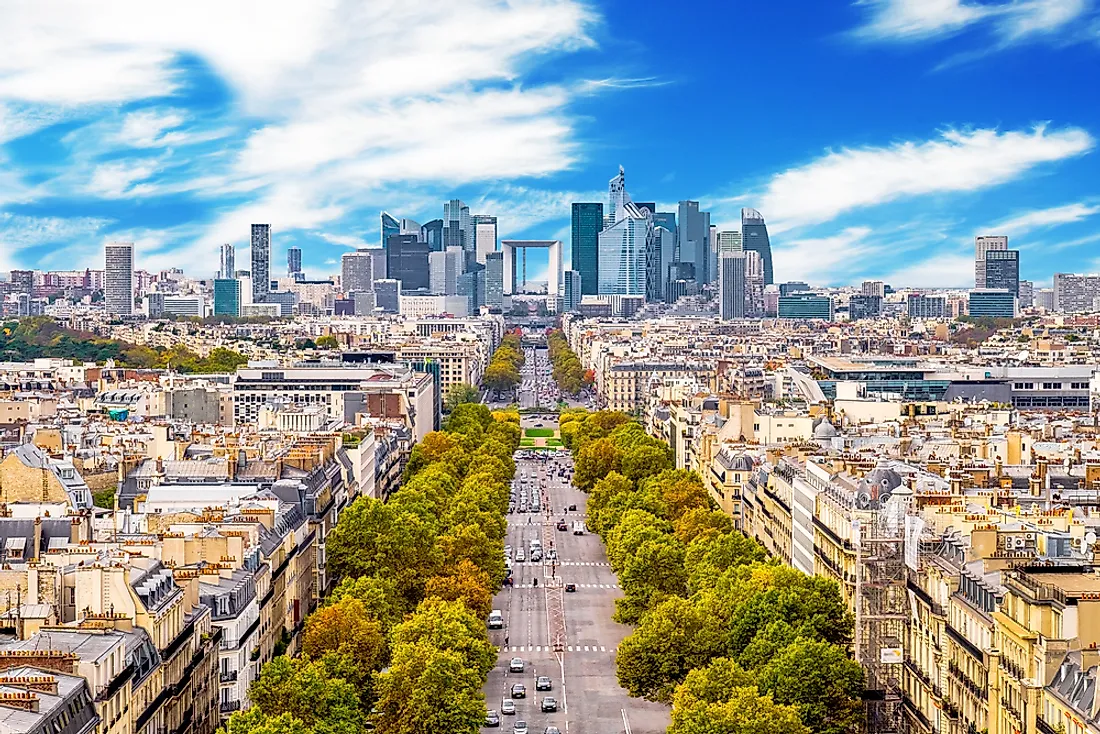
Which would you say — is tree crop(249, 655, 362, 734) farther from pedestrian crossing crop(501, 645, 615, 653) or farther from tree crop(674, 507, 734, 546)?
tree crop(674, 507, 734, 546)

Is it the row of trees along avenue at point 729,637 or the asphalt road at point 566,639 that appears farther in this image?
the asphalt road at point 566,639

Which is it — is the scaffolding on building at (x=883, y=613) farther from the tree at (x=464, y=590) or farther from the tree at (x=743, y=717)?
the tree at (x=464, y=590)

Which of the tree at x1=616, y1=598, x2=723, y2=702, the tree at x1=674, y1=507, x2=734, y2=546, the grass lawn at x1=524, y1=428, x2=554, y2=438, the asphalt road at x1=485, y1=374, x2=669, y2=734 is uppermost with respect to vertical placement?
the tree at x1=674, y1=507, x2=734, y2=546

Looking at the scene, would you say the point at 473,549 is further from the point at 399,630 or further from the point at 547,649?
the point at 399,630

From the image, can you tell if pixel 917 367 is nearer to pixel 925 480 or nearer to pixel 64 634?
pixel 925 480

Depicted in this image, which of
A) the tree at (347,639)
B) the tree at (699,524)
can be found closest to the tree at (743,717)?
the tree at (347,639)

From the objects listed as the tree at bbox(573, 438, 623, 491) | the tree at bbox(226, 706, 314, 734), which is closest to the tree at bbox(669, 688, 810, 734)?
the tree at bbox(226, 706, 314, 734)

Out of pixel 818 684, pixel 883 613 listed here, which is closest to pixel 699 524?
pixel 883 613

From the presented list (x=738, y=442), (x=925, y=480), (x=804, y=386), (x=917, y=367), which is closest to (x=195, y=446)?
(x=738, y=442)
